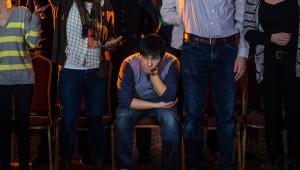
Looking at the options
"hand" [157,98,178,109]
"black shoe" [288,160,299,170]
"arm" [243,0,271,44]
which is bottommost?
"black shoe" [288,160,299,170]

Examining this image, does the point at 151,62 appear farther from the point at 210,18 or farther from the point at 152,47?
the point at 210,18

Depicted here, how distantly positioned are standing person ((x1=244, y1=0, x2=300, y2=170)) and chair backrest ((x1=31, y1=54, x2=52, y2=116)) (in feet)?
5.70

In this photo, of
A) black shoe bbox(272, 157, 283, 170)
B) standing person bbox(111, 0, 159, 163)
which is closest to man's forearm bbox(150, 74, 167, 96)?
standing person bbox(111, 0, 159, 163)

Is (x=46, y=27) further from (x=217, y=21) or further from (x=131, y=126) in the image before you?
(x=217, y=21)

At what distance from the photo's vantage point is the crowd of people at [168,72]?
421 centimetres

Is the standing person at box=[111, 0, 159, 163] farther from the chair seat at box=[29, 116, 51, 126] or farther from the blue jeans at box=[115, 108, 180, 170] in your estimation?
A: the chair seat at box=[29, 116, 51, 126]

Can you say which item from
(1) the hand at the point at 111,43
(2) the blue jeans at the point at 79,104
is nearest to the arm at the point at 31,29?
(2) the blue jeans at the point at 79,104

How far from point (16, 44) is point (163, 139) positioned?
1.31 meters

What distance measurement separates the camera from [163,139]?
4457 millimetres

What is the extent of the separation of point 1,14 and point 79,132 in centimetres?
137

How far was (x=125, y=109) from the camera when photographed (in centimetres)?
452

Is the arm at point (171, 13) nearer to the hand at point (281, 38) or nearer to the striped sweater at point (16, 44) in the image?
the hand at point (281, 38)

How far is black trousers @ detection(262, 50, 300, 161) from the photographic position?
4.22 meters

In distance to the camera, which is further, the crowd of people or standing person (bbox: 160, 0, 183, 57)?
standing person (bbox: 160, 0, 183, 57)
